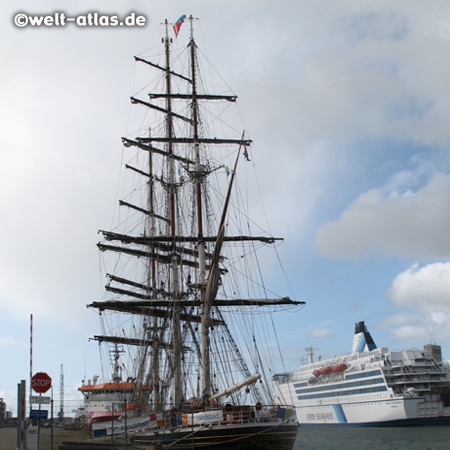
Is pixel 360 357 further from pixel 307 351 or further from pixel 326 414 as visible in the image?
pixel 307 351

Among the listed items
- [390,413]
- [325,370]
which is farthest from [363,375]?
[325,370]

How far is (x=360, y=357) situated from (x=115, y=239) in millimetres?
48900

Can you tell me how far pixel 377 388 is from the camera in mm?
66688

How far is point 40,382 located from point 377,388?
187 ft

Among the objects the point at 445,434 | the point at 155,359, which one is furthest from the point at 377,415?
the point at 155,359

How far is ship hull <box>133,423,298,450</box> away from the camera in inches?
878

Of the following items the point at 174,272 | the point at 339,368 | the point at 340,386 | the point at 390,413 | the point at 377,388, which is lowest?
the point at 390,413

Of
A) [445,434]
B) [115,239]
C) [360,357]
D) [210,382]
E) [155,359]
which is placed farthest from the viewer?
[360,357]

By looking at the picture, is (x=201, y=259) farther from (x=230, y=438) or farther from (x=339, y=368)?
(x=339, y=368)

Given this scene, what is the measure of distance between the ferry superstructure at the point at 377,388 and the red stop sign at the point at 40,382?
149 ft

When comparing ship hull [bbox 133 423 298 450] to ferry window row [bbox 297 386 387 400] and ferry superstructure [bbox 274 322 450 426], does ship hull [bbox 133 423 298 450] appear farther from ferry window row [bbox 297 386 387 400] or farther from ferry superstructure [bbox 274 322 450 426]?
ferry window row [bbox 297 386 387 400]

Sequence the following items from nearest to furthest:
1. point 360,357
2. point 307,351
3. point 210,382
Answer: point 210,382 → point 360,357 → point 307,351

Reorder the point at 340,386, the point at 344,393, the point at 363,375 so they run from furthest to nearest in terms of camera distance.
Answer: the point at 340,386 < the point at 344,393 < the point at 363,375

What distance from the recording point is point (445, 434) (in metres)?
50.0
